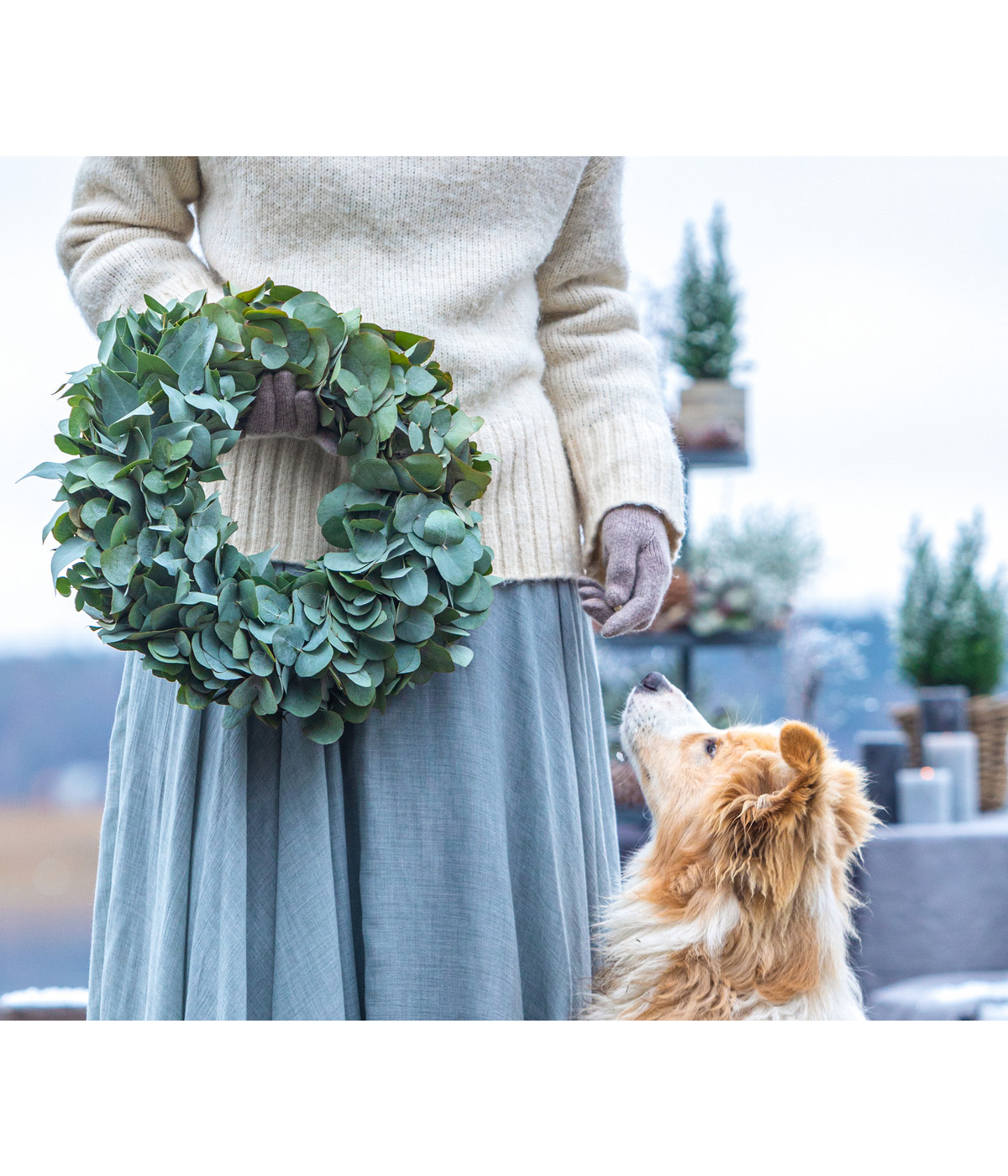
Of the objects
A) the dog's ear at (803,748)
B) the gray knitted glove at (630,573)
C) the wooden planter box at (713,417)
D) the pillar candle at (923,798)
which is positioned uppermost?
the wooden planter box at (713,417)

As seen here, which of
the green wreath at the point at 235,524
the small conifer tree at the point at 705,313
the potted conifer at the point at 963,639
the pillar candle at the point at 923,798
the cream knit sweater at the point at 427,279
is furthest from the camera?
the potted conifer at the point at 963,639

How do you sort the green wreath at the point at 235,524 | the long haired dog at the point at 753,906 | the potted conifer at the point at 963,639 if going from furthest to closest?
the potted conifer at the point at 963,639 < the long haired dog at the point at 753,906 < the green wreath at the point at 235,524

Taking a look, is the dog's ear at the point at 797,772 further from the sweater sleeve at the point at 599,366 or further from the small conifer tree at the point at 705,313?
the small conifer tree at the point at 705,313

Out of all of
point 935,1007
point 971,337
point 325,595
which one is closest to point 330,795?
point 325,595

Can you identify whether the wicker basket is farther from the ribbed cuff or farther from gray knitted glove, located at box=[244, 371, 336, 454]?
gray knitted glove, located at box=[244, 371, 336, 454]

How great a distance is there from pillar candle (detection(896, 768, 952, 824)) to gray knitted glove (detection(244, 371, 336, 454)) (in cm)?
196

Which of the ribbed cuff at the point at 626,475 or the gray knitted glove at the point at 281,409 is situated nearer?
the gray knitted glove at the point at 281,409

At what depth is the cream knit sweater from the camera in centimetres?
82

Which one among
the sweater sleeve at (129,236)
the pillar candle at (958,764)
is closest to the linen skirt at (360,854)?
the sweater sleeve at (129,236)

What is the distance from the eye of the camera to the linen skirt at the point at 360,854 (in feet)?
2.52

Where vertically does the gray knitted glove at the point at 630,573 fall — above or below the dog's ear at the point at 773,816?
above

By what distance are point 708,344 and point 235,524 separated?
1867 mm

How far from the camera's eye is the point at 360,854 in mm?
817
